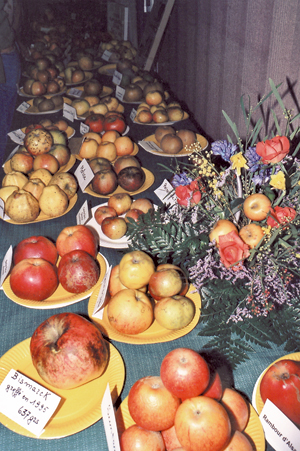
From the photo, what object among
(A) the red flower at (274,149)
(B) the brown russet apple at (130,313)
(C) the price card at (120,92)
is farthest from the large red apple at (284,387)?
(C) the price card at (120,92)

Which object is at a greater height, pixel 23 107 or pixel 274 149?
pixel 274 149

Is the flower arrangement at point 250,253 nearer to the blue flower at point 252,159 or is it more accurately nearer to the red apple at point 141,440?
the blue flower at point 252,159

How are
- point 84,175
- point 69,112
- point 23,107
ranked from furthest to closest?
point 23,107 → point 69,112 → point 84,175

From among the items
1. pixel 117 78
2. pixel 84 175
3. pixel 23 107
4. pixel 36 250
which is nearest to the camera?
pixel 36 250

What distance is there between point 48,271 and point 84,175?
2.55 feet

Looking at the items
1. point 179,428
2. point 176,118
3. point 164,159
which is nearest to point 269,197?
point 179,428

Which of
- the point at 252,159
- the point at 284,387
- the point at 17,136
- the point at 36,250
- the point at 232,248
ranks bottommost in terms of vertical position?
the point at 17,136

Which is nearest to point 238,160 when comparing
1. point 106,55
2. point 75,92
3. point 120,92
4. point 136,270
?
point 136,270

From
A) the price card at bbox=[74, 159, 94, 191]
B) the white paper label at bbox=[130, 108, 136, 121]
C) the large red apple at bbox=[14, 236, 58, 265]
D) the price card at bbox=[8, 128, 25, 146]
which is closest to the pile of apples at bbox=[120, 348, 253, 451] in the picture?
the large red apple at bbox=[14, 236, 58, 265]

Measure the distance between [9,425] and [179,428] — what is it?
39cm

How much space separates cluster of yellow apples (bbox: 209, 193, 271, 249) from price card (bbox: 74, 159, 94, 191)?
96 centimetres

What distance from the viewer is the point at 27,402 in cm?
79

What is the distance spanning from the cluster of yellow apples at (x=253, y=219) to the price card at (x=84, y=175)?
956 millimetres

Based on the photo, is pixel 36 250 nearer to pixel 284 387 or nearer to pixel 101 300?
pixel 101 300
